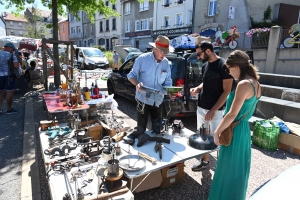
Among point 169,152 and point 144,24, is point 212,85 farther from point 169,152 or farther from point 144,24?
point 144,24

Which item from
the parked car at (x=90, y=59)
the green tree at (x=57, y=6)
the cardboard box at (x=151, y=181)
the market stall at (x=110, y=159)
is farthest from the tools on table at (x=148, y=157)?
the parked car at (x=90, y=59)

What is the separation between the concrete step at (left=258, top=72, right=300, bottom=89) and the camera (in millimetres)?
6720

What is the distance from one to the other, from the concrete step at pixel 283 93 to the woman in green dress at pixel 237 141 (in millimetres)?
4672

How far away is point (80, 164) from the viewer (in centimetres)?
238

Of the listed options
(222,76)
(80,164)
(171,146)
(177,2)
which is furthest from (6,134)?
(177,2)

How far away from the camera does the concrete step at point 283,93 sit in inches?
228

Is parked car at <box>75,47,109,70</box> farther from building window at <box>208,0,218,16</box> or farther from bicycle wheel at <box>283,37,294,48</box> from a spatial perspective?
bicycle wheel at <box>283,37,294,48</box>

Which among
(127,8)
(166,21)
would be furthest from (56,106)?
(127,8)

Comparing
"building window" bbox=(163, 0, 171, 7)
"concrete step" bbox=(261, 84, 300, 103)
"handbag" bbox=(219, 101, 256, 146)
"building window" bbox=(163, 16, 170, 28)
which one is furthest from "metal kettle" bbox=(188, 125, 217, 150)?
"building window" bbox=(163, 0, 171, 7)

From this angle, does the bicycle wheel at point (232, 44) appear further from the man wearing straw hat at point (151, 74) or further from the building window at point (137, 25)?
the building window at point (137, 25)

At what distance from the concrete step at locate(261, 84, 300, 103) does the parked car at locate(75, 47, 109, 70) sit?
12.8m

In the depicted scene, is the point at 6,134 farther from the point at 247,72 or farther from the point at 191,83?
the point at 247,72

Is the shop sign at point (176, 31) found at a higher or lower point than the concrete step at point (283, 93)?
higher

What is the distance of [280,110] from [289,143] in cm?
147
